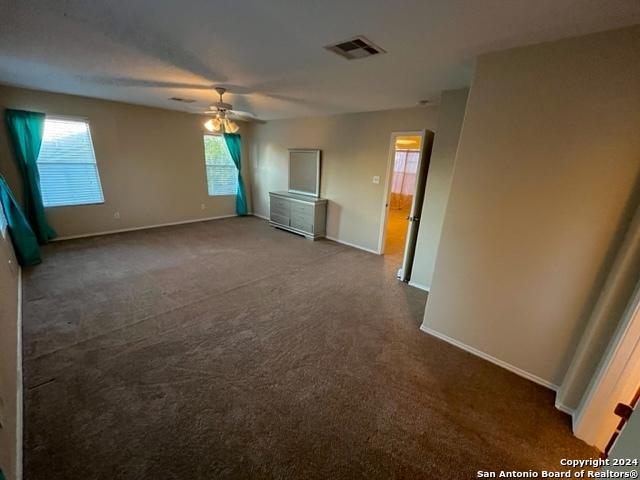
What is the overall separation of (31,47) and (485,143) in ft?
12.4

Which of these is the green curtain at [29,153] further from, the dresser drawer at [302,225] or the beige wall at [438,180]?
the beige wall at [438,180]

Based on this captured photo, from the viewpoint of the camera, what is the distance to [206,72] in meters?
2.53

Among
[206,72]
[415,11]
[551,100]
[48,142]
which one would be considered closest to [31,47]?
[206,72]

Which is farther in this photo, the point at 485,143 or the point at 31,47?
the point at 31,47

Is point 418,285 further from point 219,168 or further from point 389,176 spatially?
point 219,168

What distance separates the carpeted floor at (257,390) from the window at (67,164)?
6.20 feet

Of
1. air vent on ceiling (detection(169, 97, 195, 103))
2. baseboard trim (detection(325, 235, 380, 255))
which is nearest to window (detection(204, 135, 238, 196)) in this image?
air vent on ceiling (detection(169, 97, 195, 103))

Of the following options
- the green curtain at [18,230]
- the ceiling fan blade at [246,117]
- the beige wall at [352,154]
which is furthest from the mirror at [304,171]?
the green curtain at [18,230]

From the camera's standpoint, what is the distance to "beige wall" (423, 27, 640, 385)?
1.49 m

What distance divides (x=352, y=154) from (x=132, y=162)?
4.20 meters

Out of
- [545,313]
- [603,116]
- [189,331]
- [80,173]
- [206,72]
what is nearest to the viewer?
[603,116]

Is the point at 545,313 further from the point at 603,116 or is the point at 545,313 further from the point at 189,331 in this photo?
the point at 189,331

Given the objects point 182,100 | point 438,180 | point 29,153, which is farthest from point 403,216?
point 29,153

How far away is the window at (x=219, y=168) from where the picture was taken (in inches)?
234
